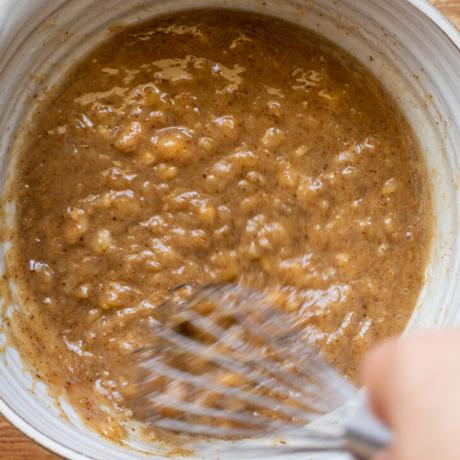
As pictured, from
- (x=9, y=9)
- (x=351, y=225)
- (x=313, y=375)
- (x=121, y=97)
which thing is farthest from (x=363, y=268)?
(x=9, y=9)

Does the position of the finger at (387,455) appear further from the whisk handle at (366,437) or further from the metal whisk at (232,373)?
the metal whisk at (232,373)

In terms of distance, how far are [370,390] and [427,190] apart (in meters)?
0.67

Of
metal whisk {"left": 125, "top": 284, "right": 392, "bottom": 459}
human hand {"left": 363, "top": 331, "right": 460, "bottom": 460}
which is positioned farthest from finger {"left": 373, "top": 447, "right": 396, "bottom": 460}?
metal whisk {"left": 125, "top": 284, "right": 392, "bottom": 459}

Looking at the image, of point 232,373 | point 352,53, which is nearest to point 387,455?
point 232,373

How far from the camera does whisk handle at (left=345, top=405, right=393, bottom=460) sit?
760 mm

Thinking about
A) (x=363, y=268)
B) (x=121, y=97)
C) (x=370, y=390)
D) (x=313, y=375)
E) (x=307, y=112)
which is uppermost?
(x=121, y=97)

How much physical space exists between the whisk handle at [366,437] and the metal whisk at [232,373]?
531mm

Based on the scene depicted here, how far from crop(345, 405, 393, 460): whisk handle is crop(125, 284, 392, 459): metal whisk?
53cm

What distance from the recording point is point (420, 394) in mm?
730

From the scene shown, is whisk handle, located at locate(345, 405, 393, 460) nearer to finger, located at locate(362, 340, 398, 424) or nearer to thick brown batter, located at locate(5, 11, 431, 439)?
finger, located at locate(362, 340, 398, 424)

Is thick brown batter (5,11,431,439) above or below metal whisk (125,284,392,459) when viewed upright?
above

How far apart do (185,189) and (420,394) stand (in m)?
0.70

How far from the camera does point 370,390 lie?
0.78 meters

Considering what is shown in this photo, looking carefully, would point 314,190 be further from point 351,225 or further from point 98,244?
point 98,244
